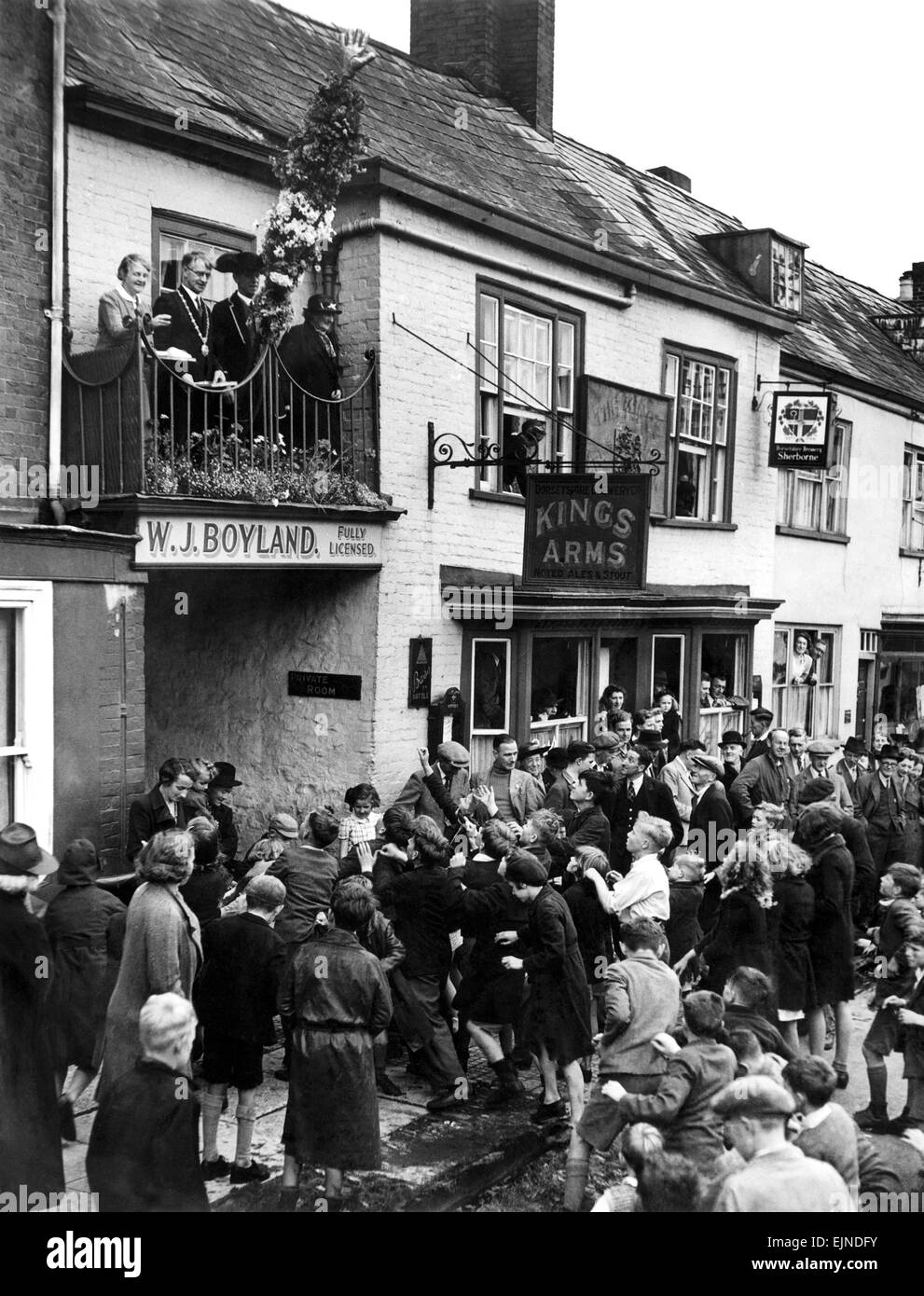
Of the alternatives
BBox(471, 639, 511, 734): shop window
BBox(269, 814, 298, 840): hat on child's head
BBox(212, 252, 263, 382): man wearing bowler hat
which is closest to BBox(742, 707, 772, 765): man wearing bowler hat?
BBox(471, 639, 511, 734): shop window

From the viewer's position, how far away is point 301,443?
10.1 metres

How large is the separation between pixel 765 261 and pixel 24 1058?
46.2ft

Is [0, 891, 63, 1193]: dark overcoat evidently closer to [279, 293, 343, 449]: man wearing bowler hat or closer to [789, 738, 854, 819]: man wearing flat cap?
[279, 293, 343, 449]: man wearing bowler hat

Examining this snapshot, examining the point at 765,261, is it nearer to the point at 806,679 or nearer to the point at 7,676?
the point at 806,679

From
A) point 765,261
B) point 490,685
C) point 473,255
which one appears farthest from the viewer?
point 765,261

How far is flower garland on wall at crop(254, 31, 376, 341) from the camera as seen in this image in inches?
361

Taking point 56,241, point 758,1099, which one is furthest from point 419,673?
point 758,1099

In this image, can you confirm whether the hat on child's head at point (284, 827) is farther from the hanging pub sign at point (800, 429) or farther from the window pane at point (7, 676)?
the hanging pub sign at point (800, 429)

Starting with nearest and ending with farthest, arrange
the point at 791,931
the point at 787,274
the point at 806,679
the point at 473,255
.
A: 1. the point at 791,931
2. the point at 473,255
3. the point at 787,274
4. the point at 806,679

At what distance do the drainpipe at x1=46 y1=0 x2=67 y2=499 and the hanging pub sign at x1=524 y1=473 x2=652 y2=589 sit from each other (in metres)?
3.96

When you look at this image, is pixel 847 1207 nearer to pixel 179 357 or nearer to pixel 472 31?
pixel 179 357

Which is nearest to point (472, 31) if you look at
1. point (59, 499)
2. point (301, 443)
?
point (301, 443)

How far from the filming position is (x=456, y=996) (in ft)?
23.7
